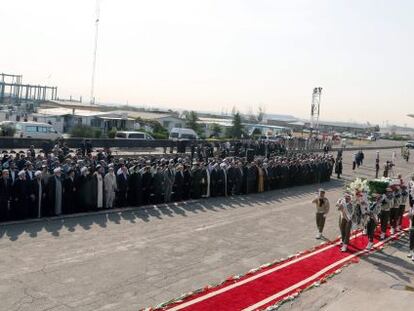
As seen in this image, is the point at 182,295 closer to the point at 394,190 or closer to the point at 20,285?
the point at 20,285

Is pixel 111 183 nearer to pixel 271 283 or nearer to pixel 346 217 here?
pixel 346 217

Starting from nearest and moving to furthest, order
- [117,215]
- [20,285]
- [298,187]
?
[20,285] → [117,215] → [298,187]

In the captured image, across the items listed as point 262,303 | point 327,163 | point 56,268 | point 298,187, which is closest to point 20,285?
point 56,268

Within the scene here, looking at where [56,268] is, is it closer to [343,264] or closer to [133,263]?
[133,263]

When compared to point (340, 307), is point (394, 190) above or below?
above

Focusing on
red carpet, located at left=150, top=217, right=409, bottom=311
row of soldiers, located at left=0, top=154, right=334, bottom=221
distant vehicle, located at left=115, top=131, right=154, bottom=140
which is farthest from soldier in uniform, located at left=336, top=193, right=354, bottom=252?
distant vehicle, located at left=115, top=131, right=154, bottom=140

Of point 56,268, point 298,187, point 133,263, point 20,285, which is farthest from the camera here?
point 298,187

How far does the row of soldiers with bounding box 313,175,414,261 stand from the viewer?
46.6 ft

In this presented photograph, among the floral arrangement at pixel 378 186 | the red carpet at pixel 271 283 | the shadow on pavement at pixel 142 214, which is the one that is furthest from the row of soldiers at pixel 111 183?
the red carpet at pixel 271 283

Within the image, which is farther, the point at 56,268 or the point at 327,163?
the point at 327,163

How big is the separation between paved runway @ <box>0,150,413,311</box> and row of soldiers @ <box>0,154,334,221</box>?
0.69 meters

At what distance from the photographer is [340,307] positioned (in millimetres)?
9617

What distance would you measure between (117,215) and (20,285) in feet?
21.6

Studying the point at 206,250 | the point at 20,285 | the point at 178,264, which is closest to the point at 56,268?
the point at 20,285
